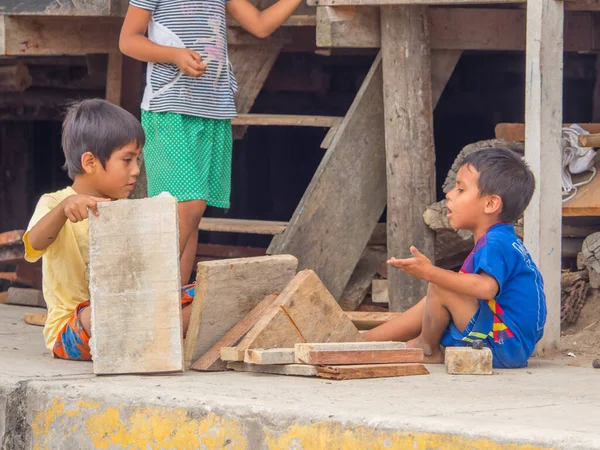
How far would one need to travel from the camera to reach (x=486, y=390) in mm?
3691

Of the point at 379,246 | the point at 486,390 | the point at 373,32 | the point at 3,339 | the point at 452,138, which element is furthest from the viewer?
the point at 452,138

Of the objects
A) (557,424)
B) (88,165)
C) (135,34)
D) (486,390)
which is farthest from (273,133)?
(557,424)

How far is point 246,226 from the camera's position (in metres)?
6.27

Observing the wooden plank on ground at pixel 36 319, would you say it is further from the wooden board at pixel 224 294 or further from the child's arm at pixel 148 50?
the wooden board at pixel 224 294

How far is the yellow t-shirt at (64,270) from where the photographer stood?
14.6ft

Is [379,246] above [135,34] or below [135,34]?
below

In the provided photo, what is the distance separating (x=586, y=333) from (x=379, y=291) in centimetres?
117

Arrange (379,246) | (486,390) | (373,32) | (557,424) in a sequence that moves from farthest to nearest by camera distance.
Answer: (379,246) → (373,32) → (486,390) → (557,424)

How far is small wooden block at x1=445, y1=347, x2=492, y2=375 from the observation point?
4.10m

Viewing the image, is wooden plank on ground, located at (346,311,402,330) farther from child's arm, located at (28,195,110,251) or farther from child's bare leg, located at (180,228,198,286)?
child's arm, located at (28,195,110,251)

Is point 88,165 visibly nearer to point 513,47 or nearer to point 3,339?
point 3,339

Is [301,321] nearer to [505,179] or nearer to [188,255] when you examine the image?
[505,179]

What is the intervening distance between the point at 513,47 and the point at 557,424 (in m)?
3.75

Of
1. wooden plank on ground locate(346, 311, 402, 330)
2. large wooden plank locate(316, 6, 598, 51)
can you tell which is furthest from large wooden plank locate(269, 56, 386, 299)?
wooden plank on ground locate(346, 311, 402, 330)
